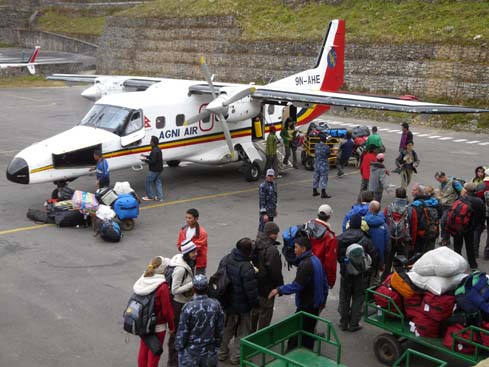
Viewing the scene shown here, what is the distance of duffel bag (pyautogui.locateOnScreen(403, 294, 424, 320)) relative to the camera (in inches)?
300

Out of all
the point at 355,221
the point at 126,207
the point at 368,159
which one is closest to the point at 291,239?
the point at 355,221

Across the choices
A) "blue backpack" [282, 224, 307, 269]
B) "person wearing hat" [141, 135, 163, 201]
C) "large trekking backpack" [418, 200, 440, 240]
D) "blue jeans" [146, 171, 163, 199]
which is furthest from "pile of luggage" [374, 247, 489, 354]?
"blue jeans" [146, 171, 163, 199]

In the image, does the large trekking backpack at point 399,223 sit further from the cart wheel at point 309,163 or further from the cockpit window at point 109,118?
the cart wheel at point 309,163

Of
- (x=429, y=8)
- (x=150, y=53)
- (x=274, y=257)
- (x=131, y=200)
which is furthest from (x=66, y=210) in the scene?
(x=150, y=53)

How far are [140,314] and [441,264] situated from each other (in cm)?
375

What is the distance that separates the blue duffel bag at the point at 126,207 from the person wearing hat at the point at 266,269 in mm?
5862

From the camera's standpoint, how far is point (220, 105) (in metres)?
16.9

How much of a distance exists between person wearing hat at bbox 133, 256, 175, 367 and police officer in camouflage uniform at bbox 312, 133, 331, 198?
9360mm

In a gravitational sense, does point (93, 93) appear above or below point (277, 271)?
above

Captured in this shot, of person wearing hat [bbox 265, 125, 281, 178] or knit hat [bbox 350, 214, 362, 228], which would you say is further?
person wearing hat [bbox 265, 125, 281, 178]

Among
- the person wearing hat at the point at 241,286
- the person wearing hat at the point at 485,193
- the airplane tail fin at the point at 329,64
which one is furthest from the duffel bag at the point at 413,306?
the airplane tail fin at the point at 329,64

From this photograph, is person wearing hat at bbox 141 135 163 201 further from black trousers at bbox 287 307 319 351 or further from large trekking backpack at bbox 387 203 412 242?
black trousers at bbox 287 307 319 351

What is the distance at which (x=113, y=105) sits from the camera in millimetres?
16578

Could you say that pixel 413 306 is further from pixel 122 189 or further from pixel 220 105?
pixel 220 105
